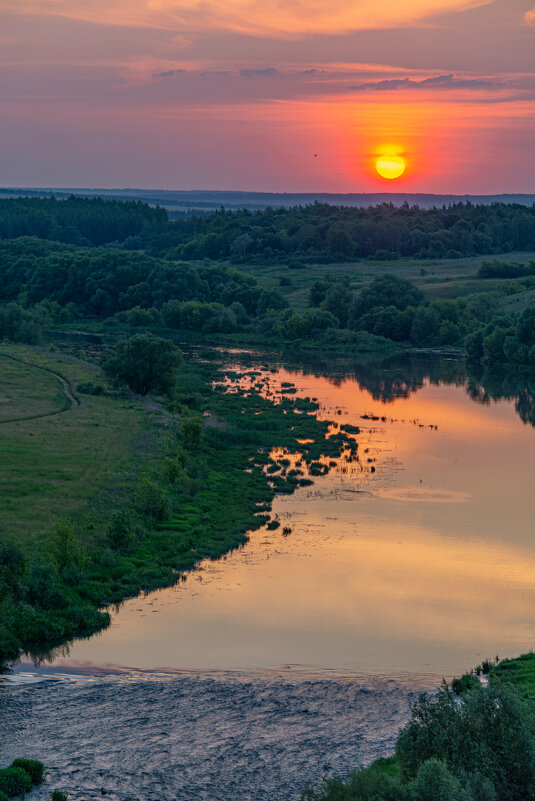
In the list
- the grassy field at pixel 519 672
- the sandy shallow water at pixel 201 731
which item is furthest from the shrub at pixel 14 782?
the grassy field at pixel 519 672

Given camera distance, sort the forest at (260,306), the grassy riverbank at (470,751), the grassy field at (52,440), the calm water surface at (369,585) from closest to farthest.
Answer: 1. the grassy riverbank at (470,751)
2. the calm water surface at (369,585)
3. the grassy field at (52,440)
4. the forest at (260,306)

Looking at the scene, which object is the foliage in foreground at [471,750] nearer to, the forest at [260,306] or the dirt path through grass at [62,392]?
the dirt path through grass at [62,392]

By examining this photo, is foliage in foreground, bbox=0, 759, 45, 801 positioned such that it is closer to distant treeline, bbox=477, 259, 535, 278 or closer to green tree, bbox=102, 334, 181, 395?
green tree, bbox=102, 334, 181, 395

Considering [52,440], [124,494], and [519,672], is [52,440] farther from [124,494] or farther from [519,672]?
[519,672]

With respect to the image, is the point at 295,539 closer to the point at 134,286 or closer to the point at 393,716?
the point at 393,716

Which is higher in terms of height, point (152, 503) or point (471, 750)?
point (152, 503)

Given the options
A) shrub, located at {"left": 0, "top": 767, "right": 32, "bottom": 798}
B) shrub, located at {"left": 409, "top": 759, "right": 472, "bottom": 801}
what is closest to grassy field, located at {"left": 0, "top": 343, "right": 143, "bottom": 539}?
shrub, located at {"left": 0, "top": 767, "right": 32, "bottom": 798}

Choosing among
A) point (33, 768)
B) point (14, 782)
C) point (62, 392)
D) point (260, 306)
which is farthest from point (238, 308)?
point (14, 782)
